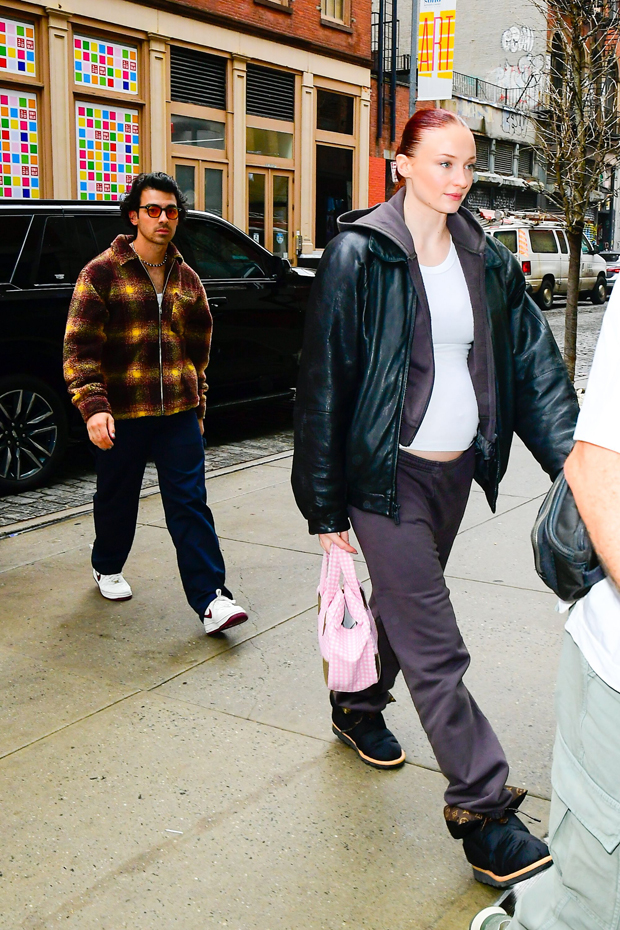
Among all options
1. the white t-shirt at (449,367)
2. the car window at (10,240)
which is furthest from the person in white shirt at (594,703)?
the car window at (10,240)

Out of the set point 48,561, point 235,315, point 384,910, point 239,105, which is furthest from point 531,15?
point 384,910

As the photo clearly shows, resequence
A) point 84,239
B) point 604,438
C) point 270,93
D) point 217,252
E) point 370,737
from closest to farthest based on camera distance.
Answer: point 604,438 → point 370,737 → point 84,239 → point 217,252 → point 270,93

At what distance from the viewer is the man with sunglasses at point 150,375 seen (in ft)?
14.6

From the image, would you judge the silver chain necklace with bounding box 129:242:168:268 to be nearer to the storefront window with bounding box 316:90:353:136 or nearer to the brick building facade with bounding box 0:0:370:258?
the brick building facade with bounding box 0:0:370:258

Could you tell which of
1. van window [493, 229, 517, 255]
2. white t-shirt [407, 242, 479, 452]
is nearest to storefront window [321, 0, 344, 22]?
van window [493, 229, 517, 255]

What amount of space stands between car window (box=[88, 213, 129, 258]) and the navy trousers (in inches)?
128

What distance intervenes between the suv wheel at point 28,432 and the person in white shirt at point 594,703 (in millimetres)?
5923

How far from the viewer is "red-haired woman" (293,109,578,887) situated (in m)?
2.79

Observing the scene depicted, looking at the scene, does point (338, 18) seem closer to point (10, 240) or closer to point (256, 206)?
point (256, 206)

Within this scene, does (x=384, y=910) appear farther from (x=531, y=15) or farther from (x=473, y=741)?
(x=531, y=15)

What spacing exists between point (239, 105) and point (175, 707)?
1904 centimetres

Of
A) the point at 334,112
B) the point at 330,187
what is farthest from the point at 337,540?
the point at 334,112

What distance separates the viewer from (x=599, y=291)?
29.6 metres

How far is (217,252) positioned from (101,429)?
15.8 feet
